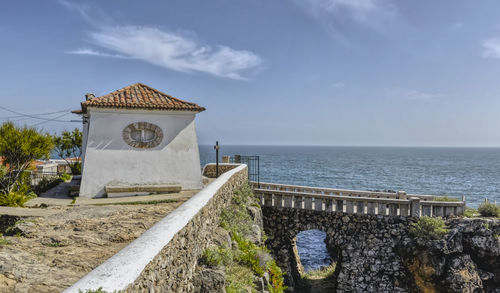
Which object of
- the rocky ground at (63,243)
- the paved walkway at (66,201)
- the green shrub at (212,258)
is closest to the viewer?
the rocky ground at (63,243)

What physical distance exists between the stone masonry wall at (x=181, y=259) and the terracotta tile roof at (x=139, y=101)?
655 centimetres

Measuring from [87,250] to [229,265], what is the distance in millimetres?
3779

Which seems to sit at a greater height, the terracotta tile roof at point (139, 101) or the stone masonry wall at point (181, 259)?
the terracotta tile roof at point (139, 101)

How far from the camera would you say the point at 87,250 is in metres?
5.76

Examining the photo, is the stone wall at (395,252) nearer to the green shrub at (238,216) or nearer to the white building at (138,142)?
the green shrub at (238,216)

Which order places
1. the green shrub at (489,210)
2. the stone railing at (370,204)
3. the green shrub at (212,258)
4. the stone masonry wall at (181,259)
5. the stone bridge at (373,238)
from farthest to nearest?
the green shrub at (489,210) < the stone railing at (370,204) < the stone bridge at (373,238) < the green shrub at (212,258) < the stone masonry wall at (181,259)

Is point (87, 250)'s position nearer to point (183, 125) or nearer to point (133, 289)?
point (133, 289)

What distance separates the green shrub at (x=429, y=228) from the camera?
14969 mm

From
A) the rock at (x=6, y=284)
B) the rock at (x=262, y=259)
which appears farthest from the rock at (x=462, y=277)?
the rock at (x=6, y=284)

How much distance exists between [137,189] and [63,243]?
742 cm

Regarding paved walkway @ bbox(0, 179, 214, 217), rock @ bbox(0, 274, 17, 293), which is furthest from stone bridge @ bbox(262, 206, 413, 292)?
rock @ bbox(0, 274, 17, 293)

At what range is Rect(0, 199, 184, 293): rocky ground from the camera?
419cm

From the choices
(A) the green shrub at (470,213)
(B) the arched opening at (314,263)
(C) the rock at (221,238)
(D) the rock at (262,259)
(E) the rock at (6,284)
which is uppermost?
(E) the rock at (6,284)

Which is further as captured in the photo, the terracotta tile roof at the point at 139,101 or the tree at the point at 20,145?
the tree at the point at 20,145
